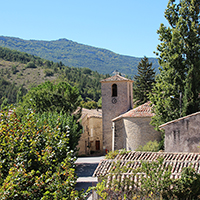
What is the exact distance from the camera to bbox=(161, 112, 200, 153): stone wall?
2103 cm

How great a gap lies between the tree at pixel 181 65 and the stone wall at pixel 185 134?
179 inches

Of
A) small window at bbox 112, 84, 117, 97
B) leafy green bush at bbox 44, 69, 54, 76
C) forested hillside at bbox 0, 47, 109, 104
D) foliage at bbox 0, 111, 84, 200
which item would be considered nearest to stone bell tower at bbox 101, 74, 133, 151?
small window at bbox 112, 84, 117, 97

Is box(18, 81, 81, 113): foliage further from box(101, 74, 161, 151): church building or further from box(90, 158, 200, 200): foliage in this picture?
box(90, 158, 200, 200): foliage

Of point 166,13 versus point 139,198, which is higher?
point 166,13

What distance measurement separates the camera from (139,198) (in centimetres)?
1104

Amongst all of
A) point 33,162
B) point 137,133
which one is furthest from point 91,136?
point 33,162

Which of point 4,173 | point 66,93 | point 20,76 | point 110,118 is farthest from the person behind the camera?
point 20,76

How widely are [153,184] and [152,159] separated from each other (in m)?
5.31

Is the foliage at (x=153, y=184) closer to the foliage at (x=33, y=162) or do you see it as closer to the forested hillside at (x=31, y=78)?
the foliage at (x=33, y=162)

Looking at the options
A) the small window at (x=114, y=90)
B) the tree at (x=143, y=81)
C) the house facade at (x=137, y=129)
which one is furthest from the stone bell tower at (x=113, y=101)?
the tree at (x=143, y=81)

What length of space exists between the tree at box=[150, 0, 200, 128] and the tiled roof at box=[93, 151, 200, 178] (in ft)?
34.2

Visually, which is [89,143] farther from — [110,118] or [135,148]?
[135,148]

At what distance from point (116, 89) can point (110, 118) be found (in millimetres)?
4048

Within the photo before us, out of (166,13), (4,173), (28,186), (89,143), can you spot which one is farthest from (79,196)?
(89,143)
